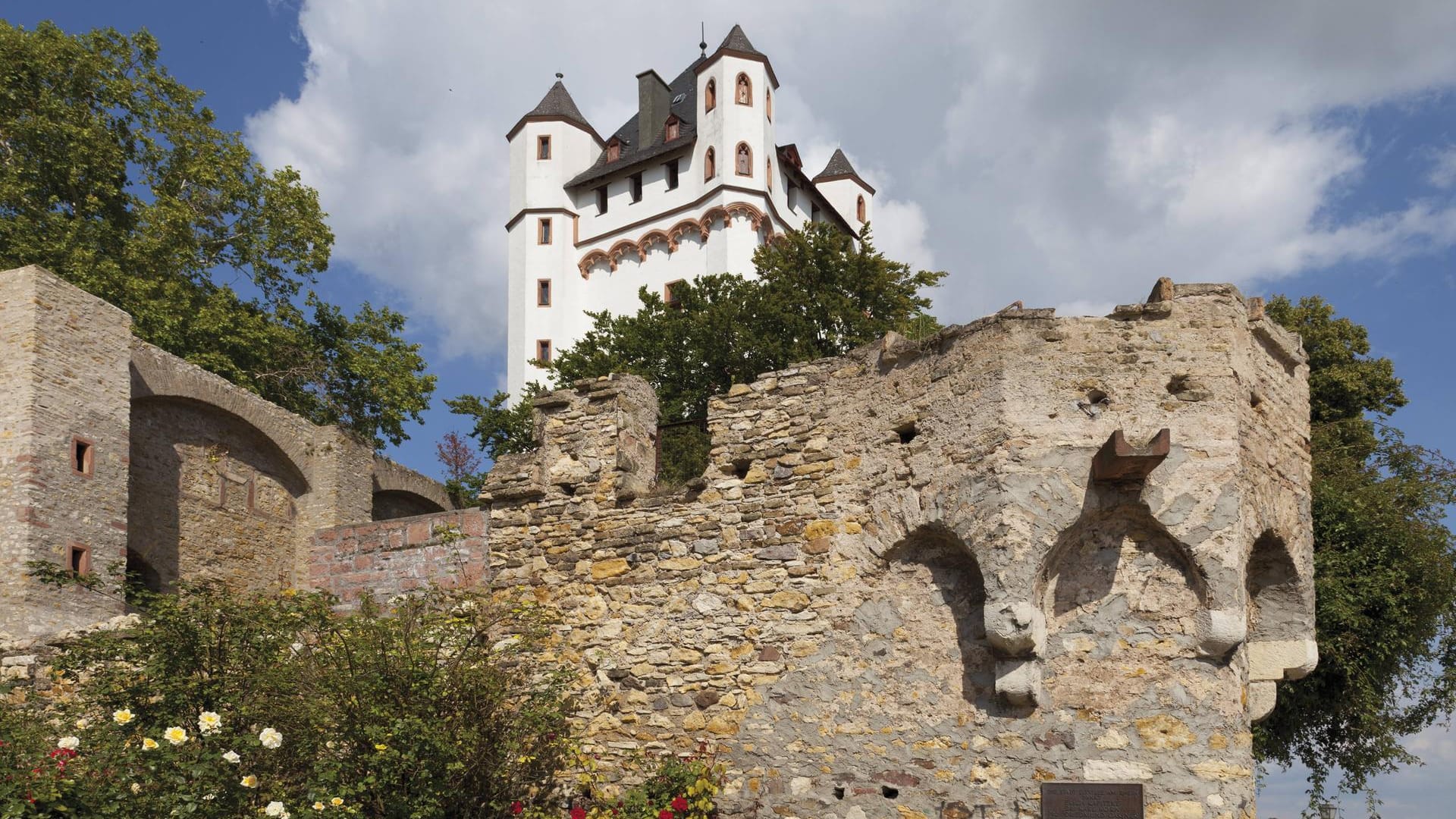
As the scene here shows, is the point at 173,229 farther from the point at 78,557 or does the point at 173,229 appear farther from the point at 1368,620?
the point at 1368,620

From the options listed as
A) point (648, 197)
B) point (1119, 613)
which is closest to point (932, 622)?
point (1119, 613)

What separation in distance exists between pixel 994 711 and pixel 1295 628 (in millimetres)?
2561

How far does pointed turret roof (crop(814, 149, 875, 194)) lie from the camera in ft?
158

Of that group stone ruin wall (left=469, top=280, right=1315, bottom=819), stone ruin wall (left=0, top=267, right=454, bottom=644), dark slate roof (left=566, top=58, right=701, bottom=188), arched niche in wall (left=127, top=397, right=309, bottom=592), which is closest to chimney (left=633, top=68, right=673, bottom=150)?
dark slate roof (left=566, top=58, right=701, bottom=188)

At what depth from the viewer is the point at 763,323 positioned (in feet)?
78.9

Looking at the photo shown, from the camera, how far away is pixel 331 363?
23.9 m

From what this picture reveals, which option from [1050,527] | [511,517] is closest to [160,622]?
[511,517]

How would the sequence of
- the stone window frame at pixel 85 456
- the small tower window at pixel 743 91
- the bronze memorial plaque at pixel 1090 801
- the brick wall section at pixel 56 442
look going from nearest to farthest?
the bronze memorial plaque at pixel 1090 801
the brick wall section at pixel 56 442
the stone window frame at pixel 85 456
the small tower window at pixel 743 91

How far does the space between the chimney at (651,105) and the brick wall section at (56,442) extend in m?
32.2

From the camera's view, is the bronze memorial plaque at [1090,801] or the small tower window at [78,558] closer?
the bronze memorial plaque at [1090,801]

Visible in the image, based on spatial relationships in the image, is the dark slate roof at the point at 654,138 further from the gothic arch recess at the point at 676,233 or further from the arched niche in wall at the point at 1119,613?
the arched niche in wall at the point at 1119,613

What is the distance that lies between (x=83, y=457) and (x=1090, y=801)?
10983 mm

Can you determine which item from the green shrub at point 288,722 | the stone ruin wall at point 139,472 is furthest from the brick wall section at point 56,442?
the green shrub at point 288,722

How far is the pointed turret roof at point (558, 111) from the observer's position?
45.2 m
